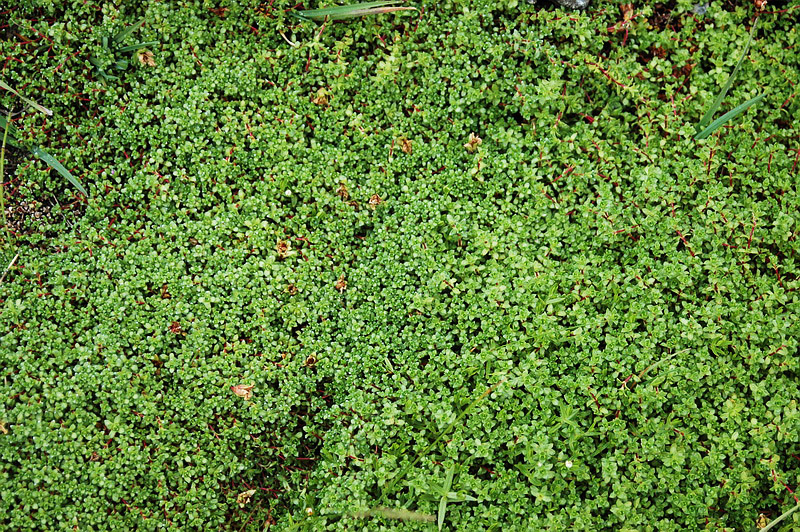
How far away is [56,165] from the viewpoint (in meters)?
3.21

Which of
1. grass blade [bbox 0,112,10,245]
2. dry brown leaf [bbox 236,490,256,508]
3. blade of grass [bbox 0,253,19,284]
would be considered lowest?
dry brown leaf [bbox 236,490,256,508]

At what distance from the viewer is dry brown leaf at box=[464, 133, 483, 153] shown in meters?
3.31

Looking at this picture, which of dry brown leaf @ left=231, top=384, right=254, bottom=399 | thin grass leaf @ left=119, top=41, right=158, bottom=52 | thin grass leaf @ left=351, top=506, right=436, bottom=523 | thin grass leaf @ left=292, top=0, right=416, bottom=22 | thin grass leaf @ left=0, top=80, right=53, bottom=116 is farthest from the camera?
thin grass leaf @ left=292, top=0, right=416, bottom=22

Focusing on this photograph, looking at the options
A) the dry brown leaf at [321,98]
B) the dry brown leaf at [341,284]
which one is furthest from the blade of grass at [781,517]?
the dry brown leaf at [321,98]

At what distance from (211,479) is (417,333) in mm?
1305

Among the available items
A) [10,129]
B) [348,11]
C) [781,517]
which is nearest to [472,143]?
[348,11]

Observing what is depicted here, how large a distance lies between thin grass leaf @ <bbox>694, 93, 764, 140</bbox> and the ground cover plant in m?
0.06

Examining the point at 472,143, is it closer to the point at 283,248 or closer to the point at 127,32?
the point at 283,248

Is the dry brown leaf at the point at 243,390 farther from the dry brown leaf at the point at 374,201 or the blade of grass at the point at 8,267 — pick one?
the blade of grass at the point at 8,267

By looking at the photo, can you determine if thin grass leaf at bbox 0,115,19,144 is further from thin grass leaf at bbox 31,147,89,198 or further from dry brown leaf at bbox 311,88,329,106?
dry brown leaf at bbox 311,88,329,106

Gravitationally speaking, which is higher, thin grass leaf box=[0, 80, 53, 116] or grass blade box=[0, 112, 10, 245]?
thin grass leaf box=[0, 80, 53, 116]

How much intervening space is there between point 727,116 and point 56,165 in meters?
3.71

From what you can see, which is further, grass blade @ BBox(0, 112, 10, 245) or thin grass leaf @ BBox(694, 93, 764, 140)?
thin grass leaf @ BBox(694, 93, 764, 140)

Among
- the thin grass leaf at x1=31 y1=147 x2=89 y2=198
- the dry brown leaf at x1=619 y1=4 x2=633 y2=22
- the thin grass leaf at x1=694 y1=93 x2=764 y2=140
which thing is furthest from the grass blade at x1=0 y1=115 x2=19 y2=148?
the thin grass leaf at x1=694 y1=93 x2=764 y2=140
